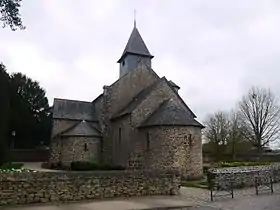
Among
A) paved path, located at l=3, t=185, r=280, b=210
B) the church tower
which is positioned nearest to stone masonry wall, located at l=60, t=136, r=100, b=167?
the church tower

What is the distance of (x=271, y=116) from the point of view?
43.2 m

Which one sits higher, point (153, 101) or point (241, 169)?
point (153, 101)

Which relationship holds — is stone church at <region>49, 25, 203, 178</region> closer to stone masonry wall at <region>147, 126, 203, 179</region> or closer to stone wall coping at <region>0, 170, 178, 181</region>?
stone masonry wall at <region>147, 126, 203, 179</region>

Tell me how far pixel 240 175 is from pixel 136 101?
12.0 m

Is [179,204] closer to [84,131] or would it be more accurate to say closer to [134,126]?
[134,126]

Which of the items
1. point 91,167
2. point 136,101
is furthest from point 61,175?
point 136,101

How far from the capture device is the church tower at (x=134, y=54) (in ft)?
116

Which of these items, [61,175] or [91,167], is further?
[91,167]

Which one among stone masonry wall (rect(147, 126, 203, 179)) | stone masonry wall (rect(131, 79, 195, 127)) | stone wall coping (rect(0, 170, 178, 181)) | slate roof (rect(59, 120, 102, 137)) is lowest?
Result: stone wall coping (rect(0, 170, 178, 181))

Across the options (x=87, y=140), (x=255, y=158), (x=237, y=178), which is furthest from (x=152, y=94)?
(x=255, y=158)

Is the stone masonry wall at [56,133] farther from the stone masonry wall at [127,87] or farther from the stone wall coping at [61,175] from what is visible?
the stone wall coping at [61,175]

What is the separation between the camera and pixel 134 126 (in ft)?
86.2

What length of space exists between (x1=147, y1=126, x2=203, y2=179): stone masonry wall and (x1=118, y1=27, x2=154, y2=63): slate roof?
44.3 feet

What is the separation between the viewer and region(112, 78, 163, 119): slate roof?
27119 mm
